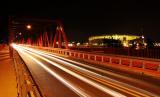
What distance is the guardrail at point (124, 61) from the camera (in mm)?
21250

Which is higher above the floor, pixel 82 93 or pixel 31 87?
pixel 31 87

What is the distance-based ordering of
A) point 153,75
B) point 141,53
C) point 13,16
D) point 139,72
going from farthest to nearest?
point 141,53 < point 13,16 < point 139,72 < point 153,75

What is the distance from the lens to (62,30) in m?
60.9

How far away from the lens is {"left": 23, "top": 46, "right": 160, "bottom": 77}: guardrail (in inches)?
837

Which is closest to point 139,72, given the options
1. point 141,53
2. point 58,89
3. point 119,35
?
point 58,89

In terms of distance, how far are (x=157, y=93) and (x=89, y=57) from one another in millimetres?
24742

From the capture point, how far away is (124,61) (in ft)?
96.5

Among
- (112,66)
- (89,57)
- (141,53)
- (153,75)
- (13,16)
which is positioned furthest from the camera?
(141,53)

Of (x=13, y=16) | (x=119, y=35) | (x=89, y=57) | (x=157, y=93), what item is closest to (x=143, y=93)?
(x=157, y=93)

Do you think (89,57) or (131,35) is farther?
(131,35)

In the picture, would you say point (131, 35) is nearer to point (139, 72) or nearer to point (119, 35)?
point (119, 35)

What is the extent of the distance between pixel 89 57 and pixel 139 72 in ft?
51.7

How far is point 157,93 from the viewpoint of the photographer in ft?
41.3

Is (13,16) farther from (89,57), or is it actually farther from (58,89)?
(58,89)
